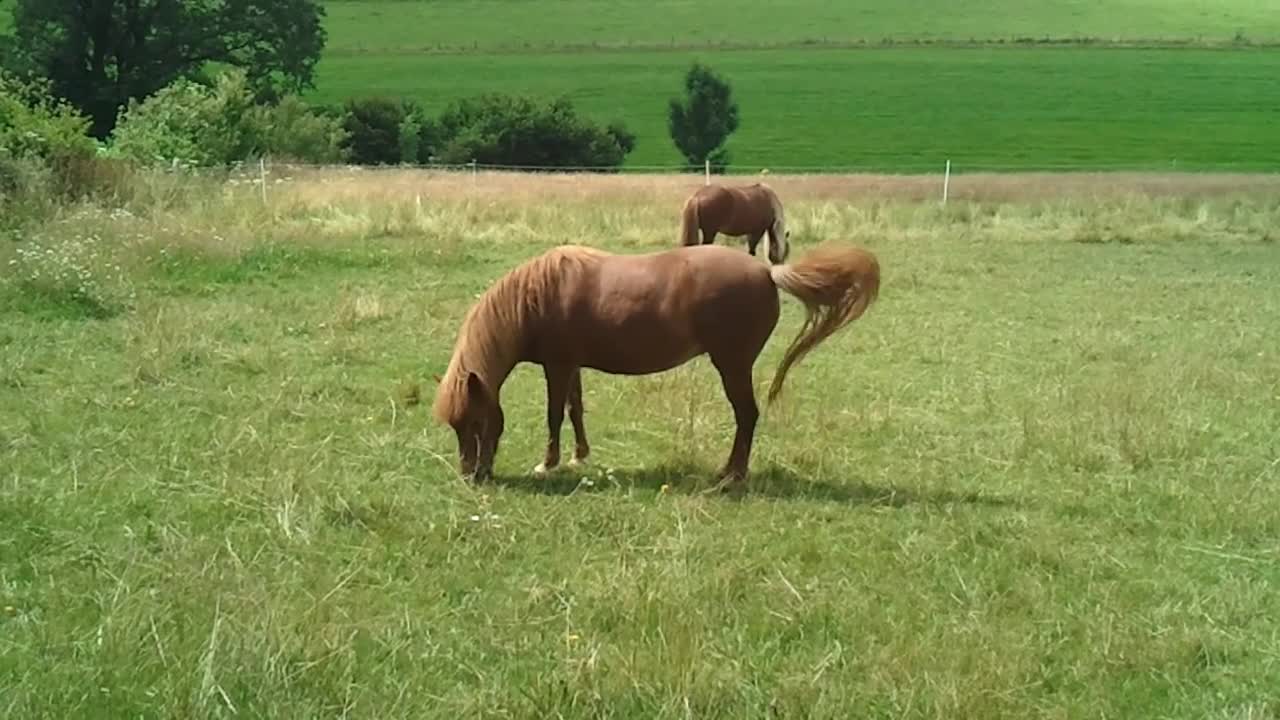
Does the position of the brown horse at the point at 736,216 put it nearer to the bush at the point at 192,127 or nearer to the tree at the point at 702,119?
the bush at the point at 192,127

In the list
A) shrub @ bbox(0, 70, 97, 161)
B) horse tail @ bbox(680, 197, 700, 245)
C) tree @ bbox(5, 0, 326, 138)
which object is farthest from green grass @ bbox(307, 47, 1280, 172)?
shrub @ bbox(0, 70, 97, 161)

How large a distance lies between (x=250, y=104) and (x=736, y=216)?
59.4ft

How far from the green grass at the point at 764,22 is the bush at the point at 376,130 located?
2690 cm

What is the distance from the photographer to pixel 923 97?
62.1m

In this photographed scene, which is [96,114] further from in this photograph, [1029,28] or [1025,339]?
[1029,28]

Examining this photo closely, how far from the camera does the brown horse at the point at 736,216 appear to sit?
16.8 meters

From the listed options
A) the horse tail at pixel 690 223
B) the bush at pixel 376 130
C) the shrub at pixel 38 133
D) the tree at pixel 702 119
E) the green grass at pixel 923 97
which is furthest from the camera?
the green grass at pixel 923 97

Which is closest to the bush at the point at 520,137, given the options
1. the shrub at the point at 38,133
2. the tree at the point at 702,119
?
the tree at the point at 702,119

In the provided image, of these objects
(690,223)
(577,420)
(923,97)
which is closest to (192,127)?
(690,223)

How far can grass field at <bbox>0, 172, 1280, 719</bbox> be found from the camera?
4422 mm

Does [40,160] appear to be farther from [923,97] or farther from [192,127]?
[923,97]

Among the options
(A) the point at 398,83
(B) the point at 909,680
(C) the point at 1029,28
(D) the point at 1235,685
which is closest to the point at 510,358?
(B) the point at 909,680

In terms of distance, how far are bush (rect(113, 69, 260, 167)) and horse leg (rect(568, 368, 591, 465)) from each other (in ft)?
47.0

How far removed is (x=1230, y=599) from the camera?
5523 millimetres
